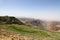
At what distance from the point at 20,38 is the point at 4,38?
2.10m

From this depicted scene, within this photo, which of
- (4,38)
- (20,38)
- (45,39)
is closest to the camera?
(4,38)

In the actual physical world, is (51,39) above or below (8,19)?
below

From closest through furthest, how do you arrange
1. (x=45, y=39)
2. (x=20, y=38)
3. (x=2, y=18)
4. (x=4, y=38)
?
(x=4, y=38) → (x=20, y=38) → (x=45, y=39) → (x=2, y=18)

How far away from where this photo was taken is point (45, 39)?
16484mm

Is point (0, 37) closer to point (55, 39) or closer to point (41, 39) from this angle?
point (41, 39)

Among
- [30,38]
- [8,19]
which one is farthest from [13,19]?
[30,38]

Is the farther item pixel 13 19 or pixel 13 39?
pixel 13 19

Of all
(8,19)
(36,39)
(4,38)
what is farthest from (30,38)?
(8,19)

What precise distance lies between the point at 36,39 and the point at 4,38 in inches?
168

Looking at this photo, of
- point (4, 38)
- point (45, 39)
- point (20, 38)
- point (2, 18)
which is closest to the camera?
point (4, 38)

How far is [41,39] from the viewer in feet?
53.5

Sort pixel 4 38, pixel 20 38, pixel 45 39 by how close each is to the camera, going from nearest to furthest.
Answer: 1. pixel 4 38
2. pixel 20 38
3. pixel 45 39

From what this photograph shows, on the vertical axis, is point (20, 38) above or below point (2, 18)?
below

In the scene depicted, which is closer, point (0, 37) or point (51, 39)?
point (0, 37)
